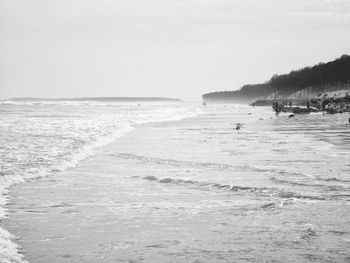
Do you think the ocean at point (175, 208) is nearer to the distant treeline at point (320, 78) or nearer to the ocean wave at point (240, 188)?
the ocean wave at point (240, 188)

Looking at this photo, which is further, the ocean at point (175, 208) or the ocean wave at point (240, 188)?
the ocean wave at point (240, 188)

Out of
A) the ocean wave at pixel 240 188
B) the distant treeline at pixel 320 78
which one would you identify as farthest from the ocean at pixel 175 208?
the distant treeline at pixel 320 78

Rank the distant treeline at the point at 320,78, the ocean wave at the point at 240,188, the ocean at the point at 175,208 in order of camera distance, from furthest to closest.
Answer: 1. the distant treeline at the point at 320,78
2. the ocean wave at the point at 240,188
3. the ocean at the point at 175,208

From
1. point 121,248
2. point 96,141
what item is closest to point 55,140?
point 96,141

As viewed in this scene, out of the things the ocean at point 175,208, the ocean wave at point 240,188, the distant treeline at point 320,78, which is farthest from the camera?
the distant treeline at point 320,78

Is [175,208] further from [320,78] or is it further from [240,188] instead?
[320,78]

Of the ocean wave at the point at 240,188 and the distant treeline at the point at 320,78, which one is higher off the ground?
the distant treeline at the point at 320,78

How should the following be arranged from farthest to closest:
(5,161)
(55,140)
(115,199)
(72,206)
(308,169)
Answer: (55,140) → (5,161) → (308,169) → (115,199) → (72,206)

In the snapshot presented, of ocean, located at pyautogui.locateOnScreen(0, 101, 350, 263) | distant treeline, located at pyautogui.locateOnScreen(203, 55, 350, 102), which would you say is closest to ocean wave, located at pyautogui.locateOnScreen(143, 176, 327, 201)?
ocean, located at pyautogui.locateOnScreen(0, 101, 350, 263)

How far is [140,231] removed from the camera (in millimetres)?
6043

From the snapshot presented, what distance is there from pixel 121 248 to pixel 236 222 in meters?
1.81

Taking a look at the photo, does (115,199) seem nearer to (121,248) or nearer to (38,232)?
(38,232)

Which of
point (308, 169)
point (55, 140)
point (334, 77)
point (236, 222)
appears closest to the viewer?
point (236, 222)

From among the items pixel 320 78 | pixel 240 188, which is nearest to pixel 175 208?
pixel 240 188
